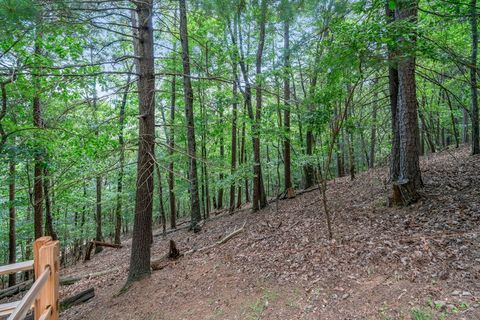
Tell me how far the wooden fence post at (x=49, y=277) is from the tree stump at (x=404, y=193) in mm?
6541

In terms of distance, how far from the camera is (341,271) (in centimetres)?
462

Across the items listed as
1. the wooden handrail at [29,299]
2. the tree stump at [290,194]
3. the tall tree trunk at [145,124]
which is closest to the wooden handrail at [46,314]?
the wooden handrail at [29,299]

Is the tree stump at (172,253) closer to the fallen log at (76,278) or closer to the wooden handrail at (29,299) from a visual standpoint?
the fallen log at (76,278)

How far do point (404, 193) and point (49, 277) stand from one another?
6.69m

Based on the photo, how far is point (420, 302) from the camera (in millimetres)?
3449

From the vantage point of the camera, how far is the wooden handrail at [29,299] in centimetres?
167

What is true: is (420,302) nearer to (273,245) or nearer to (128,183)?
(273,245)

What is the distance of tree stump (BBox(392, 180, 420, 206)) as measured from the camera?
602 centimetres

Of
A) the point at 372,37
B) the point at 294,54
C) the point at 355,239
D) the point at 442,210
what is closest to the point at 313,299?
the point at 355,239

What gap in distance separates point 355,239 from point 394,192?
69.7 inches

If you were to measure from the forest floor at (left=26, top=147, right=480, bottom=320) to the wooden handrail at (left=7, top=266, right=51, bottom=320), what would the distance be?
9.38ft

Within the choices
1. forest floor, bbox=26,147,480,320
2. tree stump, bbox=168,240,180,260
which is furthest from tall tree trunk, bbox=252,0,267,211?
tree stump, bbox=168,240,180,260

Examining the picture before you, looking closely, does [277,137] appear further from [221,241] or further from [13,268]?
[13,268]

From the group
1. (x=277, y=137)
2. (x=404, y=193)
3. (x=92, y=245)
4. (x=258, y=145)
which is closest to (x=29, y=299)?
(x=404, y=193)
